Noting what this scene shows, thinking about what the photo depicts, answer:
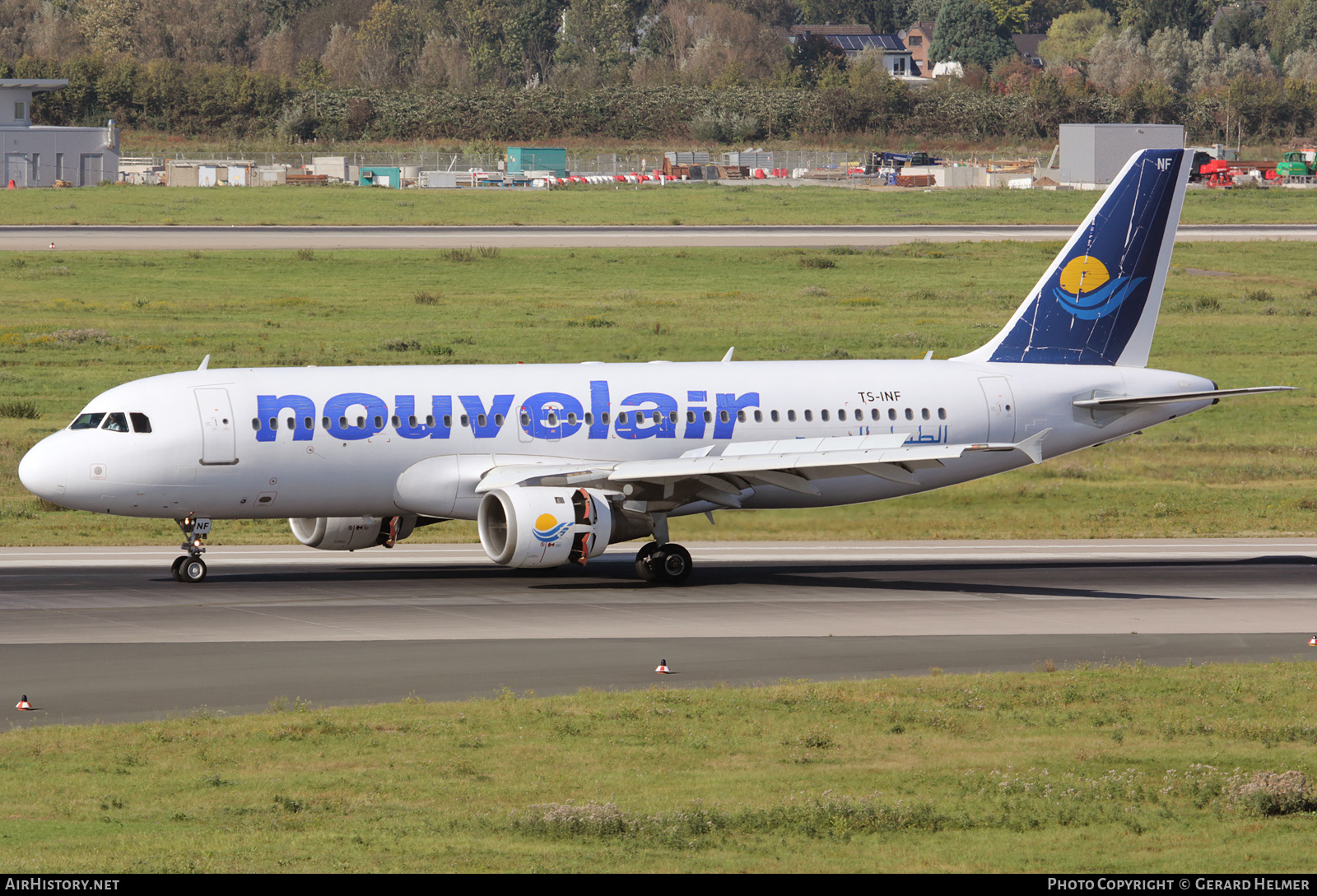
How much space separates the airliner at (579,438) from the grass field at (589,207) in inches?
3716

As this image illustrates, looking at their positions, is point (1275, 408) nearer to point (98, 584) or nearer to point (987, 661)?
point (987, 661)

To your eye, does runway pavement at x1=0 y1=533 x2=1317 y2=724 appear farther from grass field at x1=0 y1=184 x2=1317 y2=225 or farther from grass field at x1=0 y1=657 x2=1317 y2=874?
grass field at x1=0 y1=184 x2=1317 y2=225

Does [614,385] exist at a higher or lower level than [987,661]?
higher

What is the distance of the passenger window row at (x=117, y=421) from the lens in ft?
133

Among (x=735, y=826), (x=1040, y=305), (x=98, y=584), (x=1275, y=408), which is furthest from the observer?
(x=1275, y=408)

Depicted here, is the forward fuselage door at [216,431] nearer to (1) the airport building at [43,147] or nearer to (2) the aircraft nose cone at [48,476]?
(2) the aircraft nose cone at [48,476]

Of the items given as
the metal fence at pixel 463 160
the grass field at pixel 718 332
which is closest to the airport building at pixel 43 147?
the metal fence at pixel 463 160

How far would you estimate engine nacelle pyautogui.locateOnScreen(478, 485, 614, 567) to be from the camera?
39.4 metres

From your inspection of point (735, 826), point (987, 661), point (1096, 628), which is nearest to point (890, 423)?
point (1096, 628)

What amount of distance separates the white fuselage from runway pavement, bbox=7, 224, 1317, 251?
7206cm

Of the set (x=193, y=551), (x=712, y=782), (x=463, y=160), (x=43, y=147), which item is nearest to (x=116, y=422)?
(x=193, y=551)

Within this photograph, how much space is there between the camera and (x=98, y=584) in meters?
41.4

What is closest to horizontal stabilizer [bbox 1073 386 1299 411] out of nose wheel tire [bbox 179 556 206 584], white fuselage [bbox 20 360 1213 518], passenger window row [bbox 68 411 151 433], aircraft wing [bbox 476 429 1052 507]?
white fuselage [bbox 20 360 1213 518]

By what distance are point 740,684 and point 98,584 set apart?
1875cm
